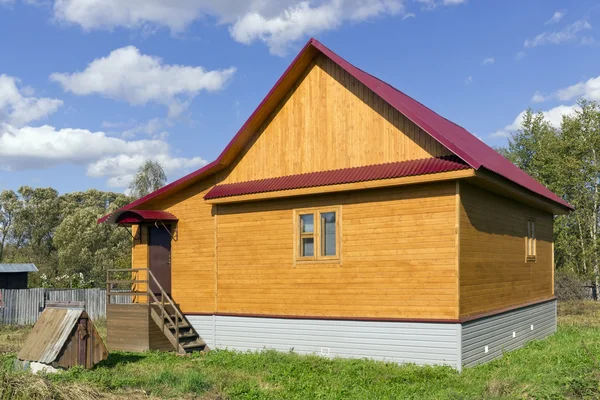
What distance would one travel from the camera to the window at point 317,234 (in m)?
14.7

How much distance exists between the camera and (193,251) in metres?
17.5

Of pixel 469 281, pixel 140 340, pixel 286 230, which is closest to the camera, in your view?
pixel 469 281

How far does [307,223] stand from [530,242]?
7.71 metres

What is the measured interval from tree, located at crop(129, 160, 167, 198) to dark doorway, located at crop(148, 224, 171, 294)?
33.4 metres

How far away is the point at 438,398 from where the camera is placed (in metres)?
10.3

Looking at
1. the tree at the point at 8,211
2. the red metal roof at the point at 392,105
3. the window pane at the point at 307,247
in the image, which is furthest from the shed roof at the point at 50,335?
the tree at the point at 8,211

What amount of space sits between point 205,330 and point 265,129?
5762mm

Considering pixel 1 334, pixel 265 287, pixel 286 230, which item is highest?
pixel 286 230

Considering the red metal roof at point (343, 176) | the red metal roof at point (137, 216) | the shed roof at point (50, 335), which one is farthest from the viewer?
the red metal roof at point (137, 216)

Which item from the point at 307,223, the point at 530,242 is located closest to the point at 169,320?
the point at 307,223

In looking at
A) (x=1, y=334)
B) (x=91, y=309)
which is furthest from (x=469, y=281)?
(x=91, y=309)

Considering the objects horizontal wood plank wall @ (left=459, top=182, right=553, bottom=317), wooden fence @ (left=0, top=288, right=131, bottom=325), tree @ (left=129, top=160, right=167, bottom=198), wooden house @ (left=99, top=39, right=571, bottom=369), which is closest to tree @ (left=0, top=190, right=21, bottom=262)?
tree @ (left=129, top=160, right=167, bottom=198)

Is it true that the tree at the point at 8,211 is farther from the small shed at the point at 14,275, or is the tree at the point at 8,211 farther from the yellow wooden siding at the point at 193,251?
the yellow wooden siding at the point at 193,251

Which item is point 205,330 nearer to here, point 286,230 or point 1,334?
point 286,230
